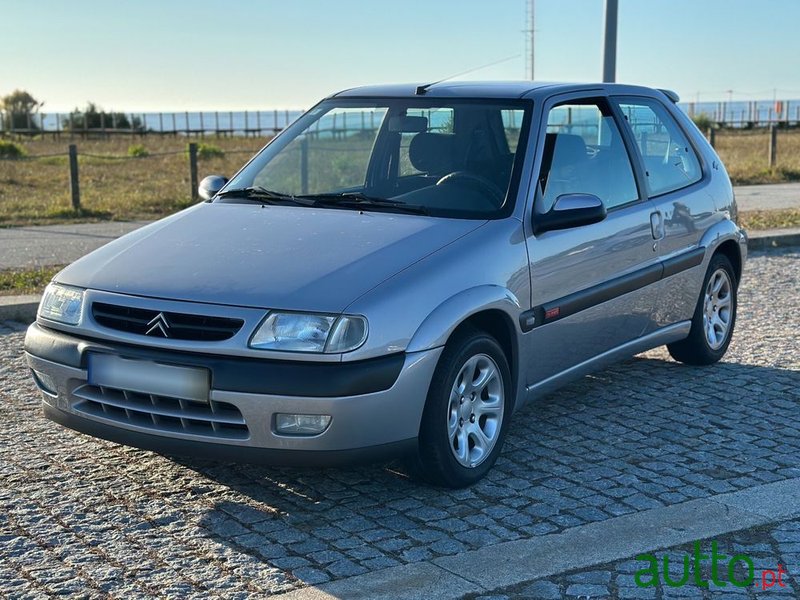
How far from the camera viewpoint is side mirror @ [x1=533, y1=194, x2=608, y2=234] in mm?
5309

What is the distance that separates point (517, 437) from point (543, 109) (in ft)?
5.46

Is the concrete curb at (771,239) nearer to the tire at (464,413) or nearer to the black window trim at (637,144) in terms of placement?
the black window trim at (637,144)

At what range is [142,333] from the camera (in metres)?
4.55

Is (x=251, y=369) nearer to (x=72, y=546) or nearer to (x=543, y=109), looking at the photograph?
(x=72, y=546)

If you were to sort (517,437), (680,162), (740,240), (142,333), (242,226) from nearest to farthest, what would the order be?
(142,333) → (242,226) → (517,437) → (680,162) → (740,240)

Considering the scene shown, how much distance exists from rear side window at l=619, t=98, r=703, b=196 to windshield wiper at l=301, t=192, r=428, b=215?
5.63ft

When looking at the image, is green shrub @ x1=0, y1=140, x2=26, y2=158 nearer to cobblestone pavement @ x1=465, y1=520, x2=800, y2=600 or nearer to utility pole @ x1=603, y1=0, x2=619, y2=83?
utility pole @ x1=603, y1=0, x2=619, y2=83

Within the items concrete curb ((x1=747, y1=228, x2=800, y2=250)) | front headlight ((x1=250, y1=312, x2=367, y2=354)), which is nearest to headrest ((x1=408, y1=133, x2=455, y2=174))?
front headlight ((x1=250, y1=312, x2=367, y2=354))

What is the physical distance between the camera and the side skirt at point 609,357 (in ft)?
18.0

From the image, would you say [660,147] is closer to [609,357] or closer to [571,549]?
[609,357]

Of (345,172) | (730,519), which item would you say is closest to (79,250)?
(345,172)

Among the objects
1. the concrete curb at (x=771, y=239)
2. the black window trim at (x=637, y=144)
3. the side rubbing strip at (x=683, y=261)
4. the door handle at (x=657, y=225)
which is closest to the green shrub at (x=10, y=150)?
the concrete curb at (x=771, y=239)

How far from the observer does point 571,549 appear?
4199 millimetres

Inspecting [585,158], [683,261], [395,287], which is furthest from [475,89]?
[395,287]
